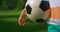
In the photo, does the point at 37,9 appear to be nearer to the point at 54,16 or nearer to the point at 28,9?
the point at 28,9

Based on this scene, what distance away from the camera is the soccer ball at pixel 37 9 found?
1.91 m

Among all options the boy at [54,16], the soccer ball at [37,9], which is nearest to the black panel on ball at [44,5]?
the soccer ball at [37,9]

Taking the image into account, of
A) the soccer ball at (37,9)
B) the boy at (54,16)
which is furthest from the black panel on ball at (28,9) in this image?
the boy at (54,16)

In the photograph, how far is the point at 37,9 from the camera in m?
1.96

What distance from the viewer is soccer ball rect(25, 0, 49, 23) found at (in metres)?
1.91

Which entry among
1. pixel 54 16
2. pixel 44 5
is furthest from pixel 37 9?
pixel 54 16

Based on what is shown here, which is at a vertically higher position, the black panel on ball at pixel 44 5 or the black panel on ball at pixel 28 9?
the black panel on ball at pixel 44 5

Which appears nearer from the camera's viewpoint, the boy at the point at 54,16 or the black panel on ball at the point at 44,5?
the boy at the point at 54,16

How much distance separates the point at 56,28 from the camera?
5.79 ft

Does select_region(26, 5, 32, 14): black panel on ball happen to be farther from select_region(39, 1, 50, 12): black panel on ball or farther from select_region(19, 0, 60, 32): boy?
select_region(19, 0, 60, 32): boy

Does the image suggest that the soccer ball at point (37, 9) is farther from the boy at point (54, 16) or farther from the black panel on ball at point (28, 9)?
the boy at point (54, 16)

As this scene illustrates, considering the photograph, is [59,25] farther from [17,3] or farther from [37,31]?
[17,3]

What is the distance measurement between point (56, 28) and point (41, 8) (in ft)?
0.84

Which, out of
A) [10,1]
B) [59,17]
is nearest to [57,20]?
[59,17]
